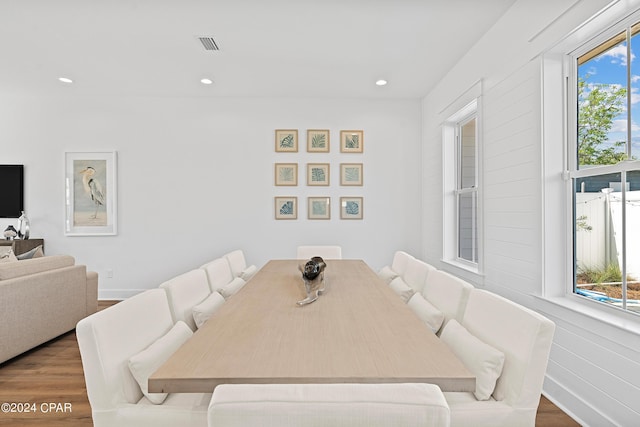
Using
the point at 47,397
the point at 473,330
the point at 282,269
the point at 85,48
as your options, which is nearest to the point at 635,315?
the point at 473,330

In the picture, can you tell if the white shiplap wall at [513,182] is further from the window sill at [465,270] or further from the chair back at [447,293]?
the chair back at [447,293]

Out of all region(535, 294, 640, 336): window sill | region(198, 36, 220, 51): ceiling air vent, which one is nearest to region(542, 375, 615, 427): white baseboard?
region(535, 294, 640, 336): window sill

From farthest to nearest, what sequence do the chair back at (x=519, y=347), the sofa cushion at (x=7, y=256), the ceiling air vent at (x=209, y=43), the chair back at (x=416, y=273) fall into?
the sofa cushion at (x=7, y=256) < the ceiling air vent at (x=209, y=43) < the chair back at (x=416, y=273) < the chair back at (x=519, y=347)

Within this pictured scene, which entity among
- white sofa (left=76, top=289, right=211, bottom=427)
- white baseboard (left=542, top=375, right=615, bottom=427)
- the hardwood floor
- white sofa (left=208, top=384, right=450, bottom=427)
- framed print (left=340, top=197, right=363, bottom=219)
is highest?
framed print (left=340, top=197, right=363, bottom=219)

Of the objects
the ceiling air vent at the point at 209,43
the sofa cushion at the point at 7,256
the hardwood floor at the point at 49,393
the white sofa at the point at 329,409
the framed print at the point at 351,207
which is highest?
the ceiling air vent at the point at 209,43

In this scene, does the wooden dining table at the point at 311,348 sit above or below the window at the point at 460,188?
below

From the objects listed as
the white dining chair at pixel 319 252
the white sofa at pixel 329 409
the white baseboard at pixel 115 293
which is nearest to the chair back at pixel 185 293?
the white sofa at pixel 329 409

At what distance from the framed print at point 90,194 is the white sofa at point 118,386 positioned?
402 centimetres

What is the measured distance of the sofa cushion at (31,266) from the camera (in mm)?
2877

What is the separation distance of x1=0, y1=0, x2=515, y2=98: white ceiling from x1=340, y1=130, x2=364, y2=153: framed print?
20.9 inches

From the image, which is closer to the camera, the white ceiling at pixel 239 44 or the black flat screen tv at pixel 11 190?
the white ceiling at pixel 239 44

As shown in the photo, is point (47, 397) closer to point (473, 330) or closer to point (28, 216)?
point (473, 330)

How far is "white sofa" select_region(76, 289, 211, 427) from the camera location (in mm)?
1172

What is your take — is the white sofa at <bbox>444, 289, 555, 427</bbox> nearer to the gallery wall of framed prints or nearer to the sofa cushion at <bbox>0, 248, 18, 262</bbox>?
the gallery wall of framed prints
